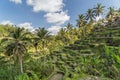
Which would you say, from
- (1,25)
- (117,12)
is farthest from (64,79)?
(1,25)

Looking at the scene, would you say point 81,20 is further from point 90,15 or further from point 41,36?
point 41,36

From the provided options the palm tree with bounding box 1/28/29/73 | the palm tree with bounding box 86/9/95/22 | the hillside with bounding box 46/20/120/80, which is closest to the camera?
the hillside with bounding box 46/20/120/80

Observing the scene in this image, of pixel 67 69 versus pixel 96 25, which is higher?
pixel 96 25

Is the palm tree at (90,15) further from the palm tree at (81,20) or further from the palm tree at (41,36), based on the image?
the palm tree at (41,36)

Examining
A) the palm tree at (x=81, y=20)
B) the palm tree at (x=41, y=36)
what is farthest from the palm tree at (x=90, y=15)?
the palm tree at (x=41, y=36)

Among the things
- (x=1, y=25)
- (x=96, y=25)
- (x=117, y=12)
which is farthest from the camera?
(x=1, y=25)

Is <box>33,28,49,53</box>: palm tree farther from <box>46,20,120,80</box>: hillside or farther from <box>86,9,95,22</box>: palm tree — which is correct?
<box>86,9,95,22</box>: palm tree

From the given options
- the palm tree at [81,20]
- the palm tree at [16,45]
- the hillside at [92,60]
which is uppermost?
the palm tree at [81,20]

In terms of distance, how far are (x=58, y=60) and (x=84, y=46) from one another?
36.5 ft

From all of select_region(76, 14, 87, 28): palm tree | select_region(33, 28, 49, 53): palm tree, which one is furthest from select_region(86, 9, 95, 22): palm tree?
select_region(33, 28, 49, 53): palm tree

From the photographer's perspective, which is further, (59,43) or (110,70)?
(59,43)

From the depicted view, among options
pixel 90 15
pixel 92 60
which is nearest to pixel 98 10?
pixel 90 15

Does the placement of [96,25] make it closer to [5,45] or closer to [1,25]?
[5,45]

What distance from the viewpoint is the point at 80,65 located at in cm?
5656
